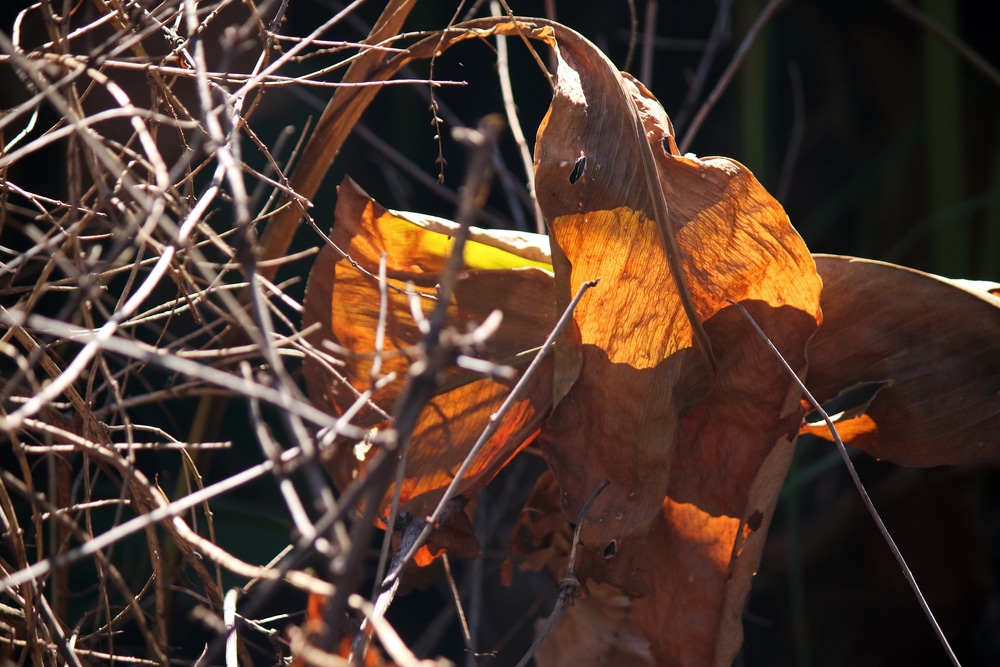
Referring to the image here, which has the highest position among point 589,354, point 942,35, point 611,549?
point 942,35

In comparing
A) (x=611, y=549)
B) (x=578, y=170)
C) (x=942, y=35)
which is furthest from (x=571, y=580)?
(x=942, y=35)

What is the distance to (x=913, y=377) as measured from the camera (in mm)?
387

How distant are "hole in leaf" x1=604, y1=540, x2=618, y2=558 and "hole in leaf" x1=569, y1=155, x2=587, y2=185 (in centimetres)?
17

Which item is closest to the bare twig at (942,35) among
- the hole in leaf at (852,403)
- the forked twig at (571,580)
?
the hole in leaf at (852,403)

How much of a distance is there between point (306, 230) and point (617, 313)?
504 millimetres

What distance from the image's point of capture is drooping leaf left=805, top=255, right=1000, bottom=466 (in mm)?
375

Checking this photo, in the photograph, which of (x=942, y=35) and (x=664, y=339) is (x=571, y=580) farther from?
(x=942, y=35)

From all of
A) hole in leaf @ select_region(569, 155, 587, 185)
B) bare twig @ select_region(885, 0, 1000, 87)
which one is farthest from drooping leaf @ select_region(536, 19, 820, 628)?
bare twig @ select_region(885, 0, 1000, 87)

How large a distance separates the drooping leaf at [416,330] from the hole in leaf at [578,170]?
0.19ft

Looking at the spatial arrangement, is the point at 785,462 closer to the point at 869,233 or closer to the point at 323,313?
the point at 323,313

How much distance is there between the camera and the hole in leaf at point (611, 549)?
0.37 metres

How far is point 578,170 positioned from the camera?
1.16ft

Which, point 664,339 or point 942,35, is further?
point 942,35

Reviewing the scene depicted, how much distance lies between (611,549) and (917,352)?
186 millimetres
